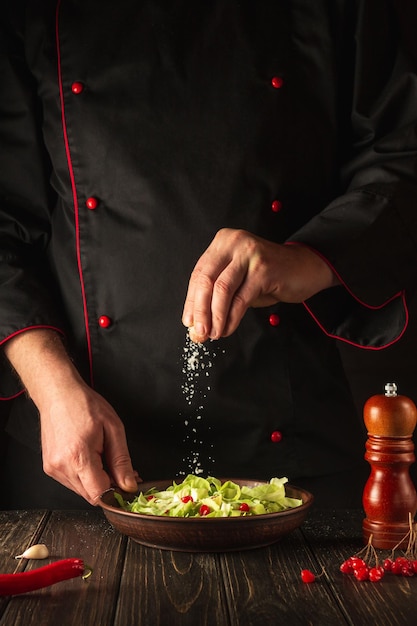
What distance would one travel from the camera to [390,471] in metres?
1.43

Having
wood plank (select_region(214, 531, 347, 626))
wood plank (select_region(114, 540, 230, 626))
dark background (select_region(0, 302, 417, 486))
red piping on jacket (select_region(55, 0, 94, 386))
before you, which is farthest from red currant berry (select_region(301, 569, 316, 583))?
dark background (select_region(0, 302, 417, 486))

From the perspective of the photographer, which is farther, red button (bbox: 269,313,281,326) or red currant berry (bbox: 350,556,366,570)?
red button (bbox: 269,313,281,326)

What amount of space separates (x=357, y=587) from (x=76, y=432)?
2.07ft

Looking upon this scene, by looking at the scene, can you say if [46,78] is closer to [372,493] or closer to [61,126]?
[61,126]

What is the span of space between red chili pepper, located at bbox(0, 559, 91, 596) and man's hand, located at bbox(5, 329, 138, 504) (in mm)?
331

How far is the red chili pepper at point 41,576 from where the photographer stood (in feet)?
3.84

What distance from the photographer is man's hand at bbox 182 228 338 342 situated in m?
1.52

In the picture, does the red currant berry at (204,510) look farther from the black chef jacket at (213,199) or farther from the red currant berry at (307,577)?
the black chef jacket at (213,199)

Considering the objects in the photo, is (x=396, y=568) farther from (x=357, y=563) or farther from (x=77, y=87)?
(x=77, y=87)

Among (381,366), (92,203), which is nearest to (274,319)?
(92,203)

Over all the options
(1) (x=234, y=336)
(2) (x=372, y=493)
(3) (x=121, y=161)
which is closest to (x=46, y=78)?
(3) (x=121, y=161)

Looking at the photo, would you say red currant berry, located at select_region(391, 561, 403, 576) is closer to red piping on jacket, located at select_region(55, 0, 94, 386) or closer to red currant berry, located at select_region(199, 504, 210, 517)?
red currant berry, located at select_region(199, 504, 210, 517)

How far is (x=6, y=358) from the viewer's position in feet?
6.32

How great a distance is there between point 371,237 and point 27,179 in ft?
2.62
